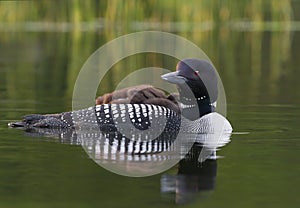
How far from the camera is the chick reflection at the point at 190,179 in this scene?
207 inches

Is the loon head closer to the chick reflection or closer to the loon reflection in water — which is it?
the loon reflection in water

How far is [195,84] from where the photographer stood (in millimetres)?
8039

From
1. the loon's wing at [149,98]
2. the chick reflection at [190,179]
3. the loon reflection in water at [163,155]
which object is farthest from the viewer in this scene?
the loon's wing at [149,98]

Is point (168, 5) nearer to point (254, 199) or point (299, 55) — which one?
point (299, 55)

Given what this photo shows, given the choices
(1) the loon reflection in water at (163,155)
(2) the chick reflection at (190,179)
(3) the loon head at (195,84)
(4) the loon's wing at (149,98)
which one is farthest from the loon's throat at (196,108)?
(2) the chick reflection at (190,179)

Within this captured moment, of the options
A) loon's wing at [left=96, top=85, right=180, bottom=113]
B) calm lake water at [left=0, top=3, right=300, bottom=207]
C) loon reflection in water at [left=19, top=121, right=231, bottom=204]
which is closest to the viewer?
calm lake water at [left=0, top=3, right=300, bottom=207]

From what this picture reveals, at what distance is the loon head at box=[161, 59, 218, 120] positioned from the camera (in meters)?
7.97

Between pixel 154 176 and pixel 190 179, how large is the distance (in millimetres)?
224

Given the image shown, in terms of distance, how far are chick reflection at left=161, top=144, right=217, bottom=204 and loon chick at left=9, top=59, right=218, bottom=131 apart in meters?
1.24

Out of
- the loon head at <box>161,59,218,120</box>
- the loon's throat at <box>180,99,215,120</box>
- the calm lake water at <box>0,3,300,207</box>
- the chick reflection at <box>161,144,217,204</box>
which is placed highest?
the loon head at <box>161,59,218,120</box>

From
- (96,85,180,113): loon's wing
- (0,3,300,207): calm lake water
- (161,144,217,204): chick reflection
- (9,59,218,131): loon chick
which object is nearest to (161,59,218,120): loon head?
(9,59,218,131): loon chick

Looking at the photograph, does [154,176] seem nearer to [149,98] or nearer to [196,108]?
[196,108]

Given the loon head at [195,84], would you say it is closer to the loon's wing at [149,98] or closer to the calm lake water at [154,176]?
the calm lake water at [154,176]

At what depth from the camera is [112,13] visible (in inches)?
798
